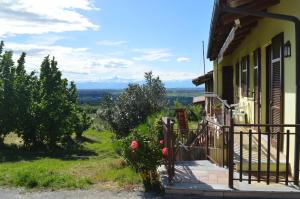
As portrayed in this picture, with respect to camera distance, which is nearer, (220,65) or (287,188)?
(287,188)

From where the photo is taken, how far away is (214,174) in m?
7.65

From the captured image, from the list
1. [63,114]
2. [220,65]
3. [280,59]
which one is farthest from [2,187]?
[220,65]

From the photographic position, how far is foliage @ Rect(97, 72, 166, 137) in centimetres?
1684

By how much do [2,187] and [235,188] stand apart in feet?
13.5

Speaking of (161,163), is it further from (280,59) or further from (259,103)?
(259,103)

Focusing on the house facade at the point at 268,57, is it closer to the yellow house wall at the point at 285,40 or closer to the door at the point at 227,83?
the yellow house wall at the point at 285,40

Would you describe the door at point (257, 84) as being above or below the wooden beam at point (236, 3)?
below

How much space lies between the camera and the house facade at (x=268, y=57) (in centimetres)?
721

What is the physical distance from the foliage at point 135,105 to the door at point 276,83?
7.31 m

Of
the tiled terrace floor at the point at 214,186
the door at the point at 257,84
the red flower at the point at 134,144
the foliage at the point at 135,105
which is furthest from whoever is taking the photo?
the foliage at the point at 135,105

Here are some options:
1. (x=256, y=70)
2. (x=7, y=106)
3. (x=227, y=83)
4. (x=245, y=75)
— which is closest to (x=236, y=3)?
(x=256, y=70)

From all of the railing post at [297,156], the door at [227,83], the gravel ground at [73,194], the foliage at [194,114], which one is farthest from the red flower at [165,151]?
the foliage at [194,114]

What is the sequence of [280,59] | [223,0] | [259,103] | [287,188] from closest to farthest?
[287,188], [223,0], [280,59], [259,103]

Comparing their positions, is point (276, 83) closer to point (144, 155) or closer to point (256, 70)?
point (256, 70)
